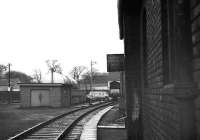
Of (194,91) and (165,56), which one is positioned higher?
(165,56)

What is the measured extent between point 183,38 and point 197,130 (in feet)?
2.36

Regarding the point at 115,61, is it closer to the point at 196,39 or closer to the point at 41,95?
the point at 196,39

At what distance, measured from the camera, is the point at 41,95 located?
36.9m

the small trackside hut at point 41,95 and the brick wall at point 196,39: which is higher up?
the brick wall at point 196,39

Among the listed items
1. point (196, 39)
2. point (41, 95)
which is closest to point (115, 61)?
point (196, 39)

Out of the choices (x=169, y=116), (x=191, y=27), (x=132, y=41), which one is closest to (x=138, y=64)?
(x=132, y=41)

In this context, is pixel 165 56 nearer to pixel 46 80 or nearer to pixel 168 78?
pixel 168 78

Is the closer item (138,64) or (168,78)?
(168,78)

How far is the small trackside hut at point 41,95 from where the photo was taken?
36.6m

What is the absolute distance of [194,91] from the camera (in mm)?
2475

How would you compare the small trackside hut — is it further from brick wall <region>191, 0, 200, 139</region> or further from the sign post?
brick wall <region>191, 0, 200, 139</region>

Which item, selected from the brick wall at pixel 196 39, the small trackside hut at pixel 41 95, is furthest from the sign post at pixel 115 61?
the small trackside hut at pixel 41 95

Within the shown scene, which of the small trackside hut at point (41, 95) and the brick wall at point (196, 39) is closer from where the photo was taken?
the brick wall at point (196, 39)

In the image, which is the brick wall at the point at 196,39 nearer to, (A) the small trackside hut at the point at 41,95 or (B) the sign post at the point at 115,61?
(B) the sign post at the point at 115,61
